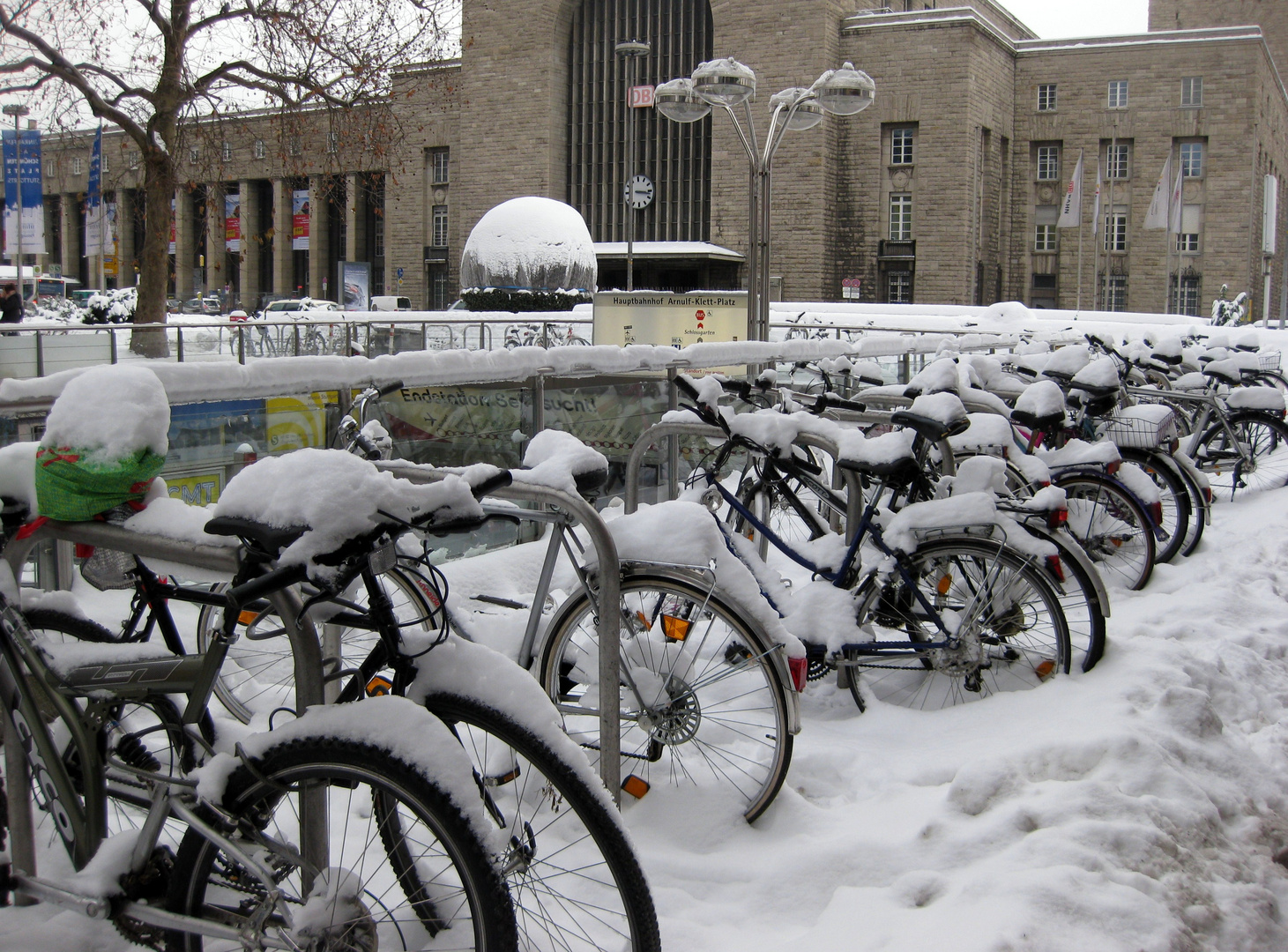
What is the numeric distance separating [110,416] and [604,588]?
1.10 metres

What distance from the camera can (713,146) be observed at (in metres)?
42.0

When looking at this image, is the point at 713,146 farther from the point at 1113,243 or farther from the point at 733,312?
the point at 733,312

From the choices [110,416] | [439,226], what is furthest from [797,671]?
[439,226]

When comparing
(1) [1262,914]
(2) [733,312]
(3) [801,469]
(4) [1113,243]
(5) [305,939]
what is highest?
Result: (4) [1113,243]

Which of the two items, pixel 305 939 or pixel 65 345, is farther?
pixel 65 345

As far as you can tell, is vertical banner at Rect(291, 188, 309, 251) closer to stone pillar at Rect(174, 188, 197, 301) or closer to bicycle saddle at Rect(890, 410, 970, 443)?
stone pillar at Rect(174, 188, 197, 301)

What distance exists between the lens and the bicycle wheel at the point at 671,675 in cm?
305

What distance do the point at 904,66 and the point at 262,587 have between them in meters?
42.2

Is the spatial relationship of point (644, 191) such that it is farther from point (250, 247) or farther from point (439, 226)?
point (250, 247)

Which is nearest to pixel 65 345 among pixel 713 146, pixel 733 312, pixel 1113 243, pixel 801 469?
pixel 733 312

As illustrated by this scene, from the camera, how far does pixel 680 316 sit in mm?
12875

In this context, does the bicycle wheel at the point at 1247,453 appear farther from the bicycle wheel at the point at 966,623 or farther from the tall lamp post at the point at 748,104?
the bicycle wheel at the point at 966,623

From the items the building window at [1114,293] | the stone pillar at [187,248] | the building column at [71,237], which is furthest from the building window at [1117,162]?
the building column at [71,237]

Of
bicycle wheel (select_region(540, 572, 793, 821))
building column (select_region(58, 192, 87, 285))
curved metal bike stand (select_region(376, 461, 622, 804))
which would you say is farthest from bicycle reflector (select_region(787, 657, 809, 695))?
building column (select_region(58, 192, 87, 285))
